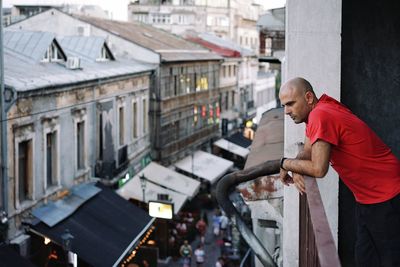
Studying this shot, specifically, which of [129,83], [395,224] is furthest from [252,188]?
[129,83]

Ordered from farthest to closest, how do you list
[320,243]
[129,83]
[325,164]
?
1. [129,83]
2. [325,164]
3. [320,243]

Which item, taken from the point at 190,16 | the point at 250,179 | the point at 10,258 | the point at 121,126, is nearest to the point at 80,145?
the point at 121,126

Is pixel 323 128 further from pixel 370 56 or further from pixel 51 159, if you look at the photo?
pixel 51 159

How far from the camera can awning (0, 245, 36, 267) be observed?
56.5 feet

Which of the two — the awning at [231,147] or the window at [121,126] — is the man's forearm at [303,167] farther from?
the awning at [231,147]

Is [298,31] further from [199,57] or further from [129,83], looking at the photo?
[199,57]

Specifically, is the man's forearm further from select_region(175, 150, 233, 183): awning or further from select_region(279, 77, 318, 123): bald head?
select_region(175, 150, 233, 183): awning

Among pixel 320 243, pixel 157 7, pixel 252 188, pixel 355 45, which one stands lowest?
pixel 252 188

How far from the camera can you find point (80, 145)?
26.5 meters

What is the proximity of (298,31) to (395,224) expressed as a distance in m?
2.52

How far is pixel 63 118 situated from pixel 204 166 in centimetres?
1842

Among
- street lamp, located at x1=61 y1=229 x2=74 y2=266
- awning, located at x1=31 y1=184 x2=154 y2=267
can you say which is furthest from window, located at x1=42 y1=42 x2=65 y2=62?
street lamp, located at x1=61 y1=229 x2=74 y2=266

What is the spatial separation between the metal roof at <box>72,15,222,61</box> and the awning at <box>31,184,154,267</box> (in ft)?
44.1

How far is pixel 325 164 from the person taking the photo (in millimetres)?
3875
